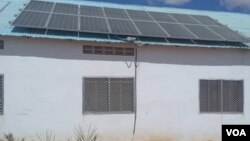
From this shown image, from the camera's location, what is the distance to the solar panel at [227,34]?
11169 millimetres

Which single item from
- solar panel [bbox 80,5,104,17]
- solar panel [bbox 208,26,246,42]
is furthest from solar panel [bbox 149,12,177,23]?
solar panel [bbox 80,5,104,17]

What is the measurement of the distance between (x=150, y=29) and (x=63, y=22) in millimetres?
2692

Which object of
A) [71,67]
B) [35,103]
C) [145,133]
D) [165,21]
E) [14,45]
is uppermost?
[165,21]

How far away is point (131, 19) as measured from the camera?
11562 mm

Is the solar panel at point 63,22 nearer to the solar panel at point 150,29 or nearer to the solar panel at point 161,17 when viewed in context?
the solar panel at point 150,29

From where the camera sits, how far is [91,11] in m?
11.8

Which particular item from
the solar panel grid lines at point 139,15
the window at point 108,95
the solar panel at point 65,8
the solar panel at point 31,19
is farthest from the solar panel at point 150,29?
the solar panel at point 31,19

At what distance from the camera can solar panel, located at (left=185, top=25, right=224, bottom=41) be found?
36.1ft

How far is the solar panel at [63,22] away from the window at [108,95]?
1567 mm

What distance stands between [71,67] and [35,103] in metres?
1.41

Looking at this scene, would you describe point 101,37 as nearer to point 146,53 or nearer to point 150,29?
point 146,53

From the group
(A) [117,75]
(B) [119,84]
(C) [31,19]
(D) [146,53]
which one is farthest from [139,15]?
(C) [31,19]

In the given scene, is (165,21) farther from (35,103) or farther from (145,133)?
(35,103)

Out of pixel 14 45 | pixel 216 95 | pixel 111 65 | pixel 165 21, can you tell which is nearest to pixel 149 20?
pixel 165 21
